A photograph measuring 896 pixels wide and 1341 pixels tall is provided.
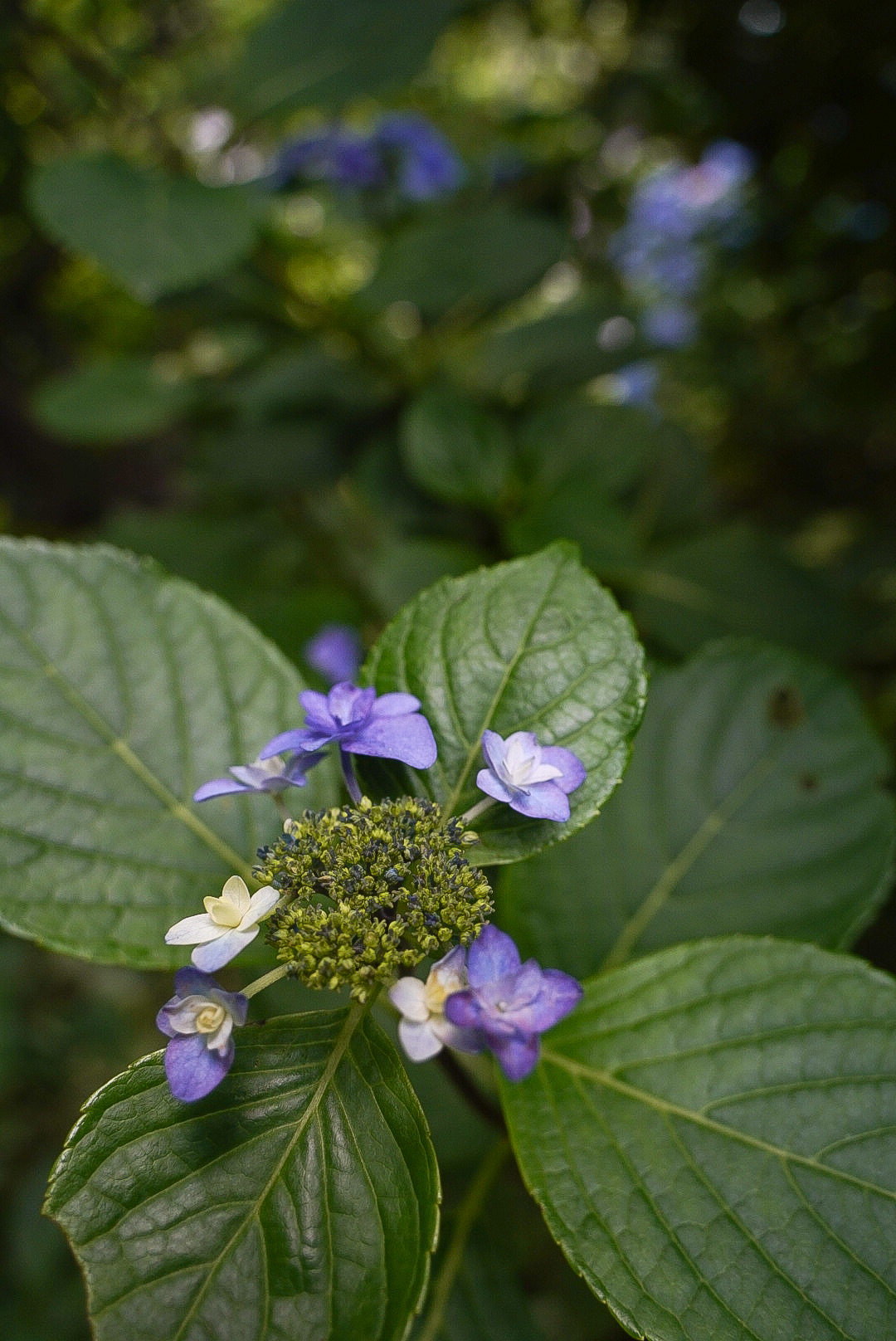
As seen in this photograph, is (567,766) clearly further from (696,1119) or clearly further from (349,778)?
(696,1119)

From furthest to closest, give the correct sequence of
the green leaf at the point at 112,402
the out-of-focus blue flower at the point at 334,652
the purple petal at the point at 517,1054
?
the green leaf at the point at 112,402
the out-of-focus blue flower at the point at 334,652
the purple petal at the point at 517,1054

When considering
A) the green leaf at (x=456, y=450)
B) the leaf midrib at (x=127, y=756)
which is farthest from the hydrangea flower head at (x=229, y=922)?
the green leaf at (x=456, y=450)

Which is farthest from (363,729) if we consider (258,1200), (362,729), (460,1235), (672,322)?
(672,322)

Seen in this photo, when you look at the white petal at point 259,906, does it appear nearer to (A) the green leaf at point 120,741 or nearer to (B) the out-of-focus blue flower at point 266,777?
(B) the out-of-focus blue flower at point 266,777

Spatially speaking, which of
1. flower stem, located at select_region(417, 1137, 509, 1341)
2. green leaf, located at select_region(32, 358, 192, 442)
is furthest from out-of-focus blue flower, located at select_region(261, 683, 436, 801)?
green leaf, located at select_region(32, 358, 192, 442)

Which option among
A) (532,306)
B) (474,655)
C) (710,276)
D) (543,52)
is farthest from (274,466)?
(710,276)

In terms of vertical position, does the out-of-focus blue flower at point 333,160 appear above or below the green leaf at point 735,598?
above

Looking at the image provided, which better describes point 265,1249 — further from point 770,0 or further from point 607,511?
point 770,0
